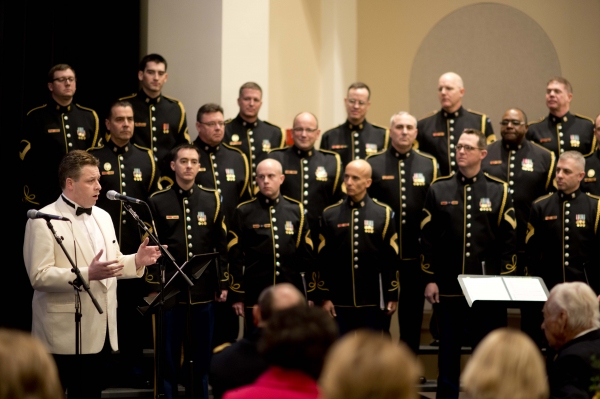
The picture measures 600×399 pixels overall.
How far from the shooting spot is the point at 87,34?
704 centimetres

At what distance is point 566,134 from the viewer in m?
6.77

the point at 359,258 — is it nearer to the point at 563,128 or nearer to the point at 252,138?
the point at 252,138

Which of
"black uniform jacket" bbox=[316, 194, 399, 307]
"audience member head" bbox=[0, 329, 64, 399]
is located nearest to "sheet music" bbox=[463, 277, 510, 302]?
"black uniform jacket" bbox=[316, 194, 399, 307]

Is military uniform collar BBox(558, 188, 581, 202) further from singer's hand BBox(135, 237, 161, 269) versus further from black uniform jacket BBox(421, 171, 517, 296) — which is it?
singer's hand BBox(135, 237, 161, 269)

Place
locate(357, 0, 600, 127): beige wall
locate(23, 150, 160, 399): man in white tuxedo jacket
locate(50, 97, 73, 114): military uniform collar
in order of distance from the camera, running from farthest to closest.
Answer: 1. locate(357, 0, 600, 127): beige wall
2. locate(50, 97, 73, 114): military uniform collar
3. locate(23, 150, 160, 399): man in white tuxedo jacket

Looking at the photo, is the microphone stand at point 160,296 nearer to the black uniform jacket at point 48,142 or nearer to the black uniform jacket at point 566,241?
the black uniform jacket at point 48,142

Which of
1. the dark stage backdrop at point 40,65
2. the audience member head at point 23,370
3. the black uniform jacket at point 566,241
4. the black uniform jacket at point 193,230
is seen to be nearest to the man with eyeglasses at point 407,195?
the black uniform jacket at point 566,241

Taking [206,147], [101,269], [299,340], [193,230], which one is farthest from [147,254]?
[299,340]

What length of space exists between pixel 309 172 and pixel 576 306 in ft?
10.1

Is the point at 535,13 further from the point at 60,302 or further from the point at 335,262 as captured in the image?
the point at 60,302

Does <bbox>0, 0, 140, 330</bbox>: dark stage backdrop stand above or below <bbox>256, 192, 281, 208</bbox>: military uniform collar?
above

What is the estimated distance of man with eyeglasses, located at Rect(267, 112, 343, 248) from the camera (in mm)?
6484

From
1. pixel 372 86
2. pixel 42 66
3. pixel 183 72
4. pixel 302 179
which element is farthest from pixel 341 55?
pixel 42 66

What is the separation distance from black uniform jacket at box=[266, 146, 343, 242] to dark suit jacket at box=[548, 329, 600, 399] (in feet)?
10.0
